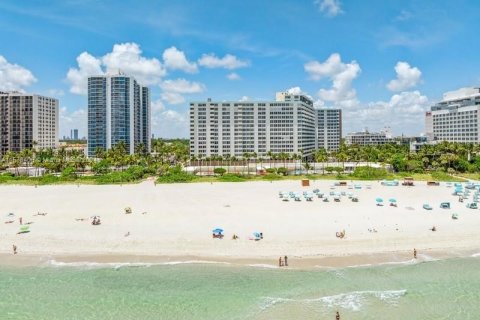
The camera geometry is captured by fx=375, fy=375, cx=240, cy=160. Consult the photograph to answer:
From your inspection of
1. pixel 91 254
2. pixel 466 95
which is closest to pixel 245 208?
pixel 91 254

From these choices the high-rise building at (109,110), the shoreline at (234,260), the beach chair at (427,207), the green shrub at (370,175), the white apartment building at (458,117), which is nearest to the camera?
the shoreline at (234,260)

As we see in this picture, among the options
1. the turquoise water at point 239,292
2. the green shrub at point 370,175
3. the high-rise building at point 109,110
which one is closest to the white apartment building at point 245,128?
the high-rise building at point 109,110

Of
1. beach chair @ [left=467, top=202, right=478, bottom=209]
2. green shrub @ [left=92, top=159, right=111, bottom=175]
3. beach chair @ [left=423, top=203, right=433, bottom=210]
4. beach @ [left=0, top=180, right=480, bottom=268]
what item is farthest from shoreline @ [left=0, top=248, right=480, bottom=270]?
green shrub @ [left=92, top=159, right=111, bottom=175]

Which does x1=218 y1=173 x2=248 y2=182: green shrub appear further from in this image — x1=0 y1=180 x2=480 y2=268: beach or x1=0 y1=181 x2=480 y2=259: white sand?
x1=0 y1=180 x2=480 y2=268: beach

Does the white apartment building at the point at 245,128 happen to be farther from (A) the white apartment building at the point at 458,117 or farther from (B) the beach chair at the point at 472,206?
(B) the beach chair at the point at 472,206

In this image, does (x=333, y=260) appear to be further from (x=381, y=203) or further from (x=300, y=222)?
(x=381, y=203)

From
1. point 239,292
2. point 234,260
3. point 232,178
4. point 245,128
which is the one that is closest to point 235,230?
point 234,260
